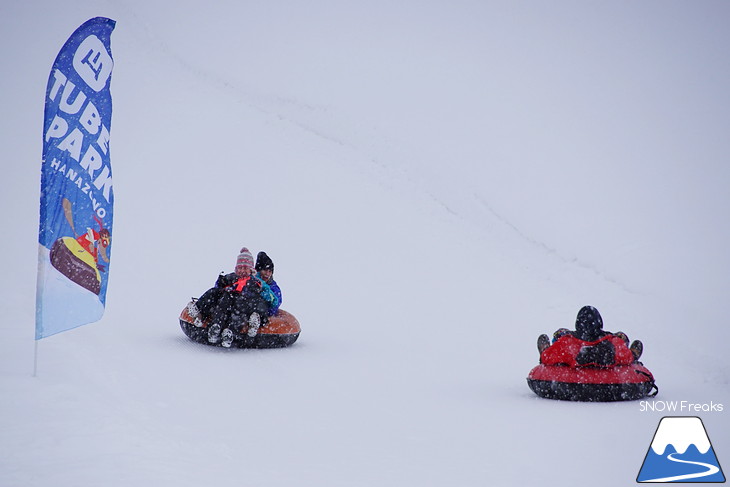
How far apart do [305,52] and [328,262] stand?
25.4m

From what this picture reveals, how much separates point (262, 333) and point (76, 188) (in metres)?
2.84

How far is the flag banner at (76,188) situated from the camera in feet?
17.7

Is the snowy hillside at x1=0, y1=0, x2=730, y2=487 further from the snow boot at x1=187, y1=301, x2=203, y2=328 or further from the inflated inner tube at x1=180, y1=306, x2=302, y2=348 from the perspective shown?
the snow boot at x1=187, y1=301, x2=203, y2=328

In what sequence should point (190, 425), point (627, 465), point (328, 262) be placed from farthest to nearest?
1. point (328, 262)
2. point (190, 425)
3. point (627, 465)

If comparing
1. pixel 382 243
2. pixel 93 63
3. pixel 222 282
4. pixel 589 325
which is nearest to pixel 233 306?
pixel 222 282

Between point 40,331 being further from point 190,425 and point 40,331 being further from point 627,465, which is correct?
point 627,465

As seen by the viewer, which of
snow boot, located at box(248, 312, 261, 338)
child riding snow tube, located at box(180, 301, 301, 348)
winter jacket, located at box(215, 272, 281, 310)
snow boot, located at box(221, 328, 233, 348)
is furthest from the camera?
winter jacket, located at box(215, 272, 281, 310)

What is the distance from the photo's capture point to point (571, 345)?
582 centimetres

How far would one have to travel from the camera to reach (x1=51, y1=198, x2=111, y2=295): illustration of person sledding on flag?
5438 millimetres

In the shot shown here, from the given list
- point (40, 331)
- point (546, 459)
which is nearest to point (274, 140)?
point (40, 331)

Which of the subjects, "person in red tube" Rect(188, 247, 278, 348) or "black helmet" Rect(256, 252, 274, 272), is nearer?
"person in red tube" Rect(188, 247, 278, 348)

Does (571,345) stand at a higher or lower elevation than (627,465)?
higher

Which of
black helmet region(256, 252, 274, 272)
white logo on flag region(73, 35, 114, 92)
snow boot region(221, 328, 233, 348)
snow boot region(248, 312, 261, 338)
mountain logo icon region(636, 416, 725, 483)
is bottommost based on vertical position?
mountain logo icon region(636, 416, 725, 483)

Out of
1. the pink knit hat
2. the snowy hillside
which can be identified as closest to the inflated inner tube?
the snowy hillside
